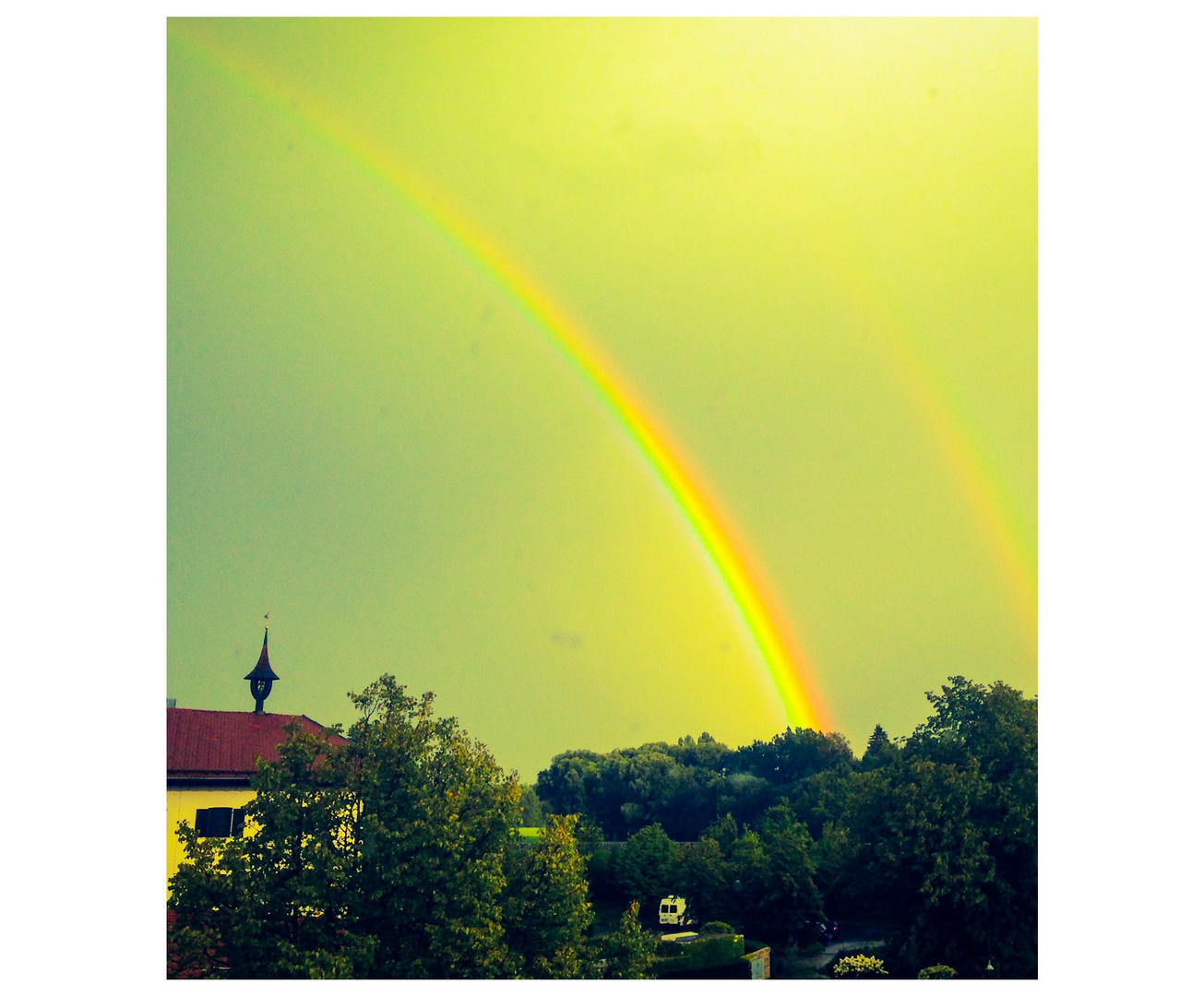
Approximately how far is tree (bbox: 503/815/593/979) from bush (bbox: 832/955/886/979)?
1184 cm

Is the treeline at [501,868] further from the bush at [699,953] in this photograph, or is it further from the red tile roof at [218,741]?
the red tile roof at [218,741]

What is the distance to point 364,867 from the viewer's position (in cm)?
2298

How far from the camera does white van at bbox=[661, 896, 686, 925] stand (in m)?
46.7

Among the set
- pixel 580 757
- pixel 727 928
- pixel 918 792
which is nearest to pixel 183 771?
pixel 727 928

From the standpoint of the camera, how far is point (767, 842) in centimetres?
4338

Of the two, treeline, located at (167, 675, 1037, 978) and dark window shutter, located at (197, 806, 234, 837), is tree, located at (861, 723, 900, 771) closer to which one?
treeline, located at (167, 675, 1037, 978)

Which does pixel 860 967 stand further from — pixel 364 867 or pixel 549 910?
pixel 364 867

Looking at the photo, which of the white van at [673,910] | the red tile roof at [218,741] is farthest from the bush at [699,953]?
the red tile roof at [218,741]

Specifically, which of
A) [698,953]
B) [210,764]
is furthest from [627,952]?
[210,764]

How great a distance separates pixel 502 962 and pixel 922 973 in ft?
37.5

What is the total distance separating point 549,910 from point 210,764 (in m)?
22.2

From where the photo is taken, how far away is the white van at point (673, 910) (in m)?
46.7

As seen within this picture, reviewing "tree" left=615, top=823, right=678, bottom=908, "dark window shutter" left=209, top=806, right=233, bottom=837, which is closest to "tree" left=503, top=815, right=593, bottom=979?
"dark window shutter" left=209, top=806, right=233, bottom=837

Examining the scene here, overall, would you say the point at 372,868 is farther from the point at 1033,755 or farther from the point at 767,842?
the point at 767,842
